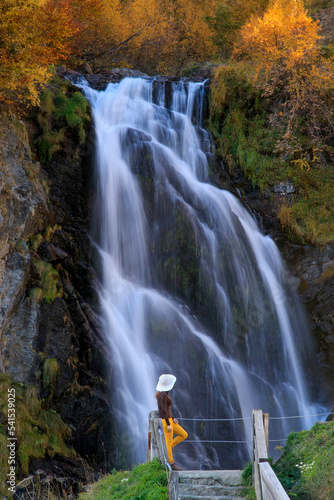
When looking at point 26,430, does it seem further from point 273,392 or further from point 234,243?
point 234,243

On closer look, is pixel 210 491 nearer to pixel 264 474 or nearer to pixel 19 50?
pixel 264 474

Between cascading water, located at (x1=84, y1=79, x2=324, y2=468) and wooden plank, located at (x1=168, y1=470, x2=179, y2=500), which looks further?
cascading water, located at (x1=84, y1=79, x2=324, y2=468)

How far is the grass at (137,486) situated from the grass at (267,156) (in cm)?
1007

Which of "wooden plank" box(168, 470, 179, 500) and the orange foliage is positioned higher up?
the orange foliage

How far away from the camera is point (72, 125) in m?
13.4

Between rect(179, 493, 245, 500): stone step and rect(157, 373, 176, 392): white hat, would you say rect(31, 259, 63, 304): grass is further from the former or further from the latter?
rect(179, 493, 245, 500): stone step

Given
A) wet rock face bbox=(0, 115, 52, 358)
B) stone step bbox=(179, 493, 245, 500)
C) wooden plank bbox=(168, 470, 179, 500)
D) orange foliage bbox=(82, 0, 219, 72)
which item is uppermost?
orange foliage bbox=(82, 0, 219, 72)

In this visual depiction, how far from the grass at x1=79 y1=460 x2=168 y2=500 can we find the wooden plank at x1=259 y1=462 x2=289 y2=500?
Result: 1597 mm

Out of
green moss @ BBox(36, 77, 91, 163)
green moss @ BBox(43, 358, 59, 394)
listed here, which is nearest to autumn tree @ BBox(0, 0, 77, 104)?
green moss @ BBox(36, 77, 91, 163)

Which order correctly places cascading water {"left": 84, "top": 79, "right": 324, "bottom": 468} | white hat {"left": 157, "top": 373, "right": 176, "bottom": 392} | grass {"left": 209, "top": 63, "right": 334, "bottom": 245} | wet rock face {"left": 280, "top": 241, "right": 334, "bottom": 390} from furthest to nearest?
1. grass {"left": 209, "top": 63, "right": 334, "bottom": 245}
2. wet rock face {"left": 280, "top": 241, "right": 334, "bottom": 390}
3. cascading water {"left": 84, "top": 79, "right": 324, "bottom": 468}
4. white hat {"left": 157, "top": 373, "right": 176, "bottom": 392}

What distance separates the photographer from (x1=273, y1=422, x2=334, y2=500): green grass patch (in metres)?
5.57

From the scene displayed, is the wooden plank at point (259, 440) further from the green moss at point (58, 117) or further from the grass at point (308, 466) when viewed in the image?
the green moss at point (58, 117)

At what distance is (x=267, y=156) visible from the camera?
1619 centimetres

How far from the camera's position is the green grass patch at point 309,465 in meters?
5.57
